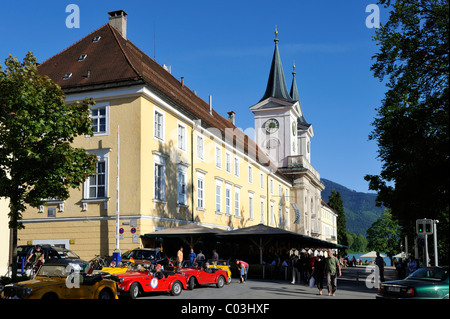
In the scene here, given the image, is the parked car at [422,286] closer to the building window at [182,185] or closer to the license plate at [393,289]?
the license plate at [393,289]

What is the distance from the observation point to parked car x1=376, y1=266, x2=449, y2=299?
555 inches

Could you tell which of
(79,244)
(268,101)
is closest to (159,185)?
(79,244)

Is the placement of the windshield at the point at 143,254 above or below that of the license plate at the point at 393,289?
above

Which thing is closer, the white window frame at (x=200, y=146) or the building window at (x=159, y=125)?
the building window at (x=159, y=125)

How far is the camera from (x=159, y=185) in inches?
1288

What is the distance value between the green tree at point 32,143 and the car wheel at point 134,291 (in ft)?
21.1

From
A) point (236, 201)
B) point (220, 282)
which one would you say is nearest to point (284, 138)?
point (236, 201)

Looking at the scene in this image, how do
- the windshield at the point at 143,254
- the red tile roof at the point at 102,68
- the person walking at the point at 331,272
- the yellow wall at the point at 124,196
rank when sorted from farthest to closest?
the red tile roof at the point at 102,68 < the yellow wall at the point at 124,196 < the windshield at the point at 143,254 < the person walking at the point at 331,272

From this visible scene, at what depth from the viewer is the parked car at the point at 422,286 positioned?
555 inches

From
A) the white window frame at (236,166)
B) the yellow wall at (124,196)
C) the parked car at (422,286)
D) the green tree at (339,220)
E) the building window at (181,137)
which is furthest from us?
the green tree at (339,220)

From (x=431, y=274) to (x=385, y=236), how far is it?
99.3 m

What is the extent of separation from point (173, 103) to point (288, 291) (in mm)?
16146

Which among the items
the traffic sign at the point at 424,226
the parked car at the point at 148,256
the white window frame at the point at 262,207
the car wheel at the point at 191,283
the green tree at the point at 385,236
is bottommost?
the green tree at the point at 385,236

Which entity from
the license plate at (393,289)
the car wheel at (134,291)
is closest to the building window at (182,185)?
the car wheel at (134,291)
